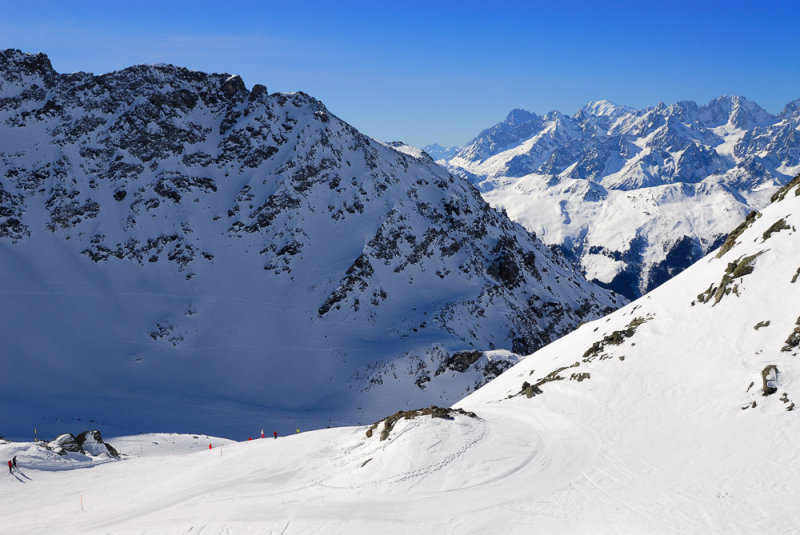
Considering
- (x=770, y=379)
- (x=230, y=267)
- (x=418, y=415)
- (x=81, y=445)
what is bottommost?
(x=81, y=445)

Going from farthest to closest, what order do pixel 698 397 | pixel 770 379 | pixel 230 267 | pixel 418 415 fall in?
pixel 230 267
pixel 418 415
pixel 698 397
pixel 770 379

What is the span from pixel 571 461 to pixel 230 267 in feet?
212

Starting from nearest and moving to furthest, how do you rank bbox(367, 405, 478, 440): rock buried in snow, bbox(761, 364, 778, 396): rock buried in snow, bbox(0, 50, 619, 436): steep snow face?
bbox(761, 364, 778, 396): rock buried in snow, bbox(367, 405, 478, 440): rock buried in snow, bbox(0, 50, 619, 436): steep snow face

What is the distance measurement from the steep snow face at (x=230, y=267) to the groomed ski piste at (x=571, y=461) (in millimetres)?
26674

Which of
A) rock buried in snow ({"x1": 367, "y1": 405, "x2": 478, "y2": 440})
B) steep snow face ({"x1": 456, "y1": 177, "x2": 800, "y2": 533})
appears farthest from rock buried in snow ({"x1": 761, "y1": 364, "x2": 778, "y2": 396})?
rock buried in snow ({"x1": 367, "y1": 405, "x2": 478, "y2": 440})

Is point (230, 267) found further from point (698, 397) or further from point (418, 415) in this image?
point (698, 397)

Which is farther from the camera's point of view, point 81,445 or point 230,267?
point 230,267

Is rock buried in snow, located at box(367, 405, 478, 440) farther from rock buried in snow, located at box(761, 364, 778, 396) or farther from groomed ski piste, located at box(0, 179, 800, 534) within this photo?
rock buried in snow, located at box(761, 364, 778, 396)

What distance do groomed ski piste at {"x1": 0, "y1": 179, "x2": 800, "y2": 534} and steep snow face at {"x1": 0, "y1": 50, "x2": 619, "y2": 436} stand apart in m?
26.7

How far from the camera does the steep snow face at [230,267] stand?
59.0 m

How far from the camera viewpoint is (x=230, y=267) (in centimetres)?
7694

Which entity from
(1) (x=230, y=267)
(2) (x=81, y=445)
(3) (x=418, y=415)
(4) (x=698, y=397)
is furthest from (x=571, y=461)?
(1) (x=230, y=267)

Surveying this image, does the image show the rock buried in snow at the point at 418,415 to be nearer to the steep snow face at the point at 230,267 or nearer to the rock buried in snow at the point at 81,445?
the rock buried in snow at the point at 81,445

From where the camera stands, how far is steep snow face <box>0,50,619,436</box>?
59031mm
